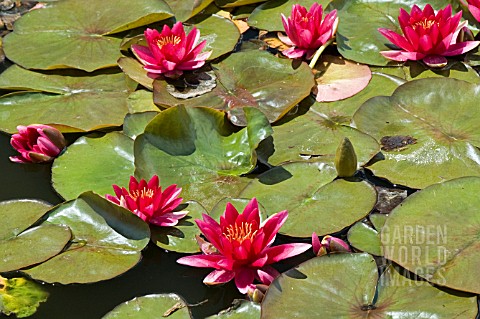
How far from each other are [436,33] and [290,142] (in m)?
1.02

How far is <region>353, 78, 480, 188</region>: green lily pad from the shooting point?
3.00m

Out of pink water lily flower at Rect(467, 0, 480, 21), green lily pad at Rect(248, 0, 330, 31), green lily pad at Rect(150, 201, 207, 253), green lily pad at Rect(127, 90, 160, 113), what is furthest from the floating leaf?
green lily pad at Rect(150, 201, 207, 253)

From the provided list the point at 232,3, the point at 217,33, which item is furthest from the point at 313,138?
the point at 232,3

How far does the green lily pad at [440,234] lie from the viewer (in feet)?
7.98

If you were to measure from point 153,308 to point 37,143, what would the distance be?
4.16 feet

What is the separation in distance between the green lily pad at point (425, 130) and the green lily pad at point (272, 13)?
1.06m

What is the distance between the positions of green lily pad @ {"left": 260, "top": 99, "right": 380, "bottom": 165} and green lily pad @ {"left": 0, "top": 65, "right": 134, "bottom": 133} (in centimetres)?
87

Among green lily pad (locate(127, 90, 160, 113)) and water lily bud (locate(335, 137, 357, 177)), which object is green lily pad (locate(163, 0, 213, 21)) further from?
water lily bud (locate(335, 137, 357, 177))

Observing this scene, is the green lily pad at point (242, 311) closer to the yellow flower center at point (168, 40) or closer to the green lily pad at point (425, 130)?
the green lily pad at point (425, 130)

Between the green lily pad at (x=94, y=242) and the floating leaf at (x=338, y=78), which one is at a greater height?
the floating leaf at (x=338, y=78)

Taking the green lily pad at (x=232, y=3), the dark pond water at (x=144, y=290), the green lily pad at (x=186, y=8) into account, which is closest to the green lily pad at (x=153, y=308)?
the dark pond water at (x=144, y=290)

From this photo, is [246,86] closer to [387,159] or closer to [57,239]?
[387,159]

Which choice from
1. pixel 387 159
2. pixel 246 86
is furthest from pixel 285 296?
pixel 246 86

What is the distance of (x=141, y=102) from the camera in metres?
3.64
